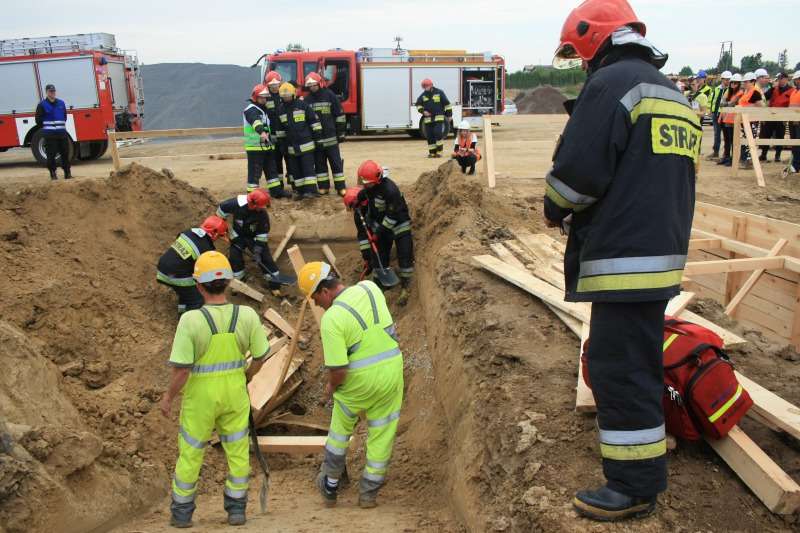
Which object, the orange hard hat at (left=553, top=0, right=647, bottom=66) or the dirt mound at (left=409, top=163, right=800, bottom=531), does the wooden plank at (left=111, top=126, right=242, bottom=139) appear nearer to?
the dirt mound at (left=409, top=163, right=800, bottom=531)

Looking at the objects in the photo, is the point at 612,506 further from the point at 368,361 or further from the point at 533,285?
the point at 533,285

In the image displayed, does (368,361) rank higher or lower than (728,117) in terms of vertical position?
lower

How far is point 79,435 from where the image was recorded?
15.2 ft

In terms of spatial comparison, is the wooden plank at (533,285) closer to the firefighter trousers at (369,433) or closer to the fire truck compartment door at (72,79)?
the firefighter trousers at (369,433)

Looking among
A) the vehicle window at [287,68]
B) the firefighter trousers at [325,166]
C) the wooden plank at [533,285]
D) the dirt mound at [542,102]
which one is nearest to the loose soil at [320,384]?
the wooden plank at [533,285]

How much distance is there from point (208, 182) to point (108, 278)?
15.0 feet

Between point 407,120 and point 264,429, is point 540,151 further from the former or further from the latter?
point 264,429

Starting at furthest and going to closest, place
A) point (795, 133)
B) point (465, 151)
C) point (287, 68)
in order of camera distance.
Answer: point (287, 68)
point (795, 133)
point (465, 151)

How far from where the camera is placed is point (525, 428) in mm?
3908

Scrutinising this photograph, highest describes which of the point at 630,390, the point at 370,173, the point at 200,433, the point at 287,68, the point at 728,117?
the point at 287,68

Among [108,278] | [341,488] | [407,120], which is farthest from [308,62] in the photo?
[341,488]

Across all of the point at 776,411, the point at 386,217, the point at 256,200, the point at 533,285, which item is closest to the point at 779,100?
the point at 386,217

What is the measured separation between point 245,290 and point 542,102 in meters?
32.5

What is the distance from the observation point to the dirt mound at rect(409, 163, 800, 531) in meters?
3.21
